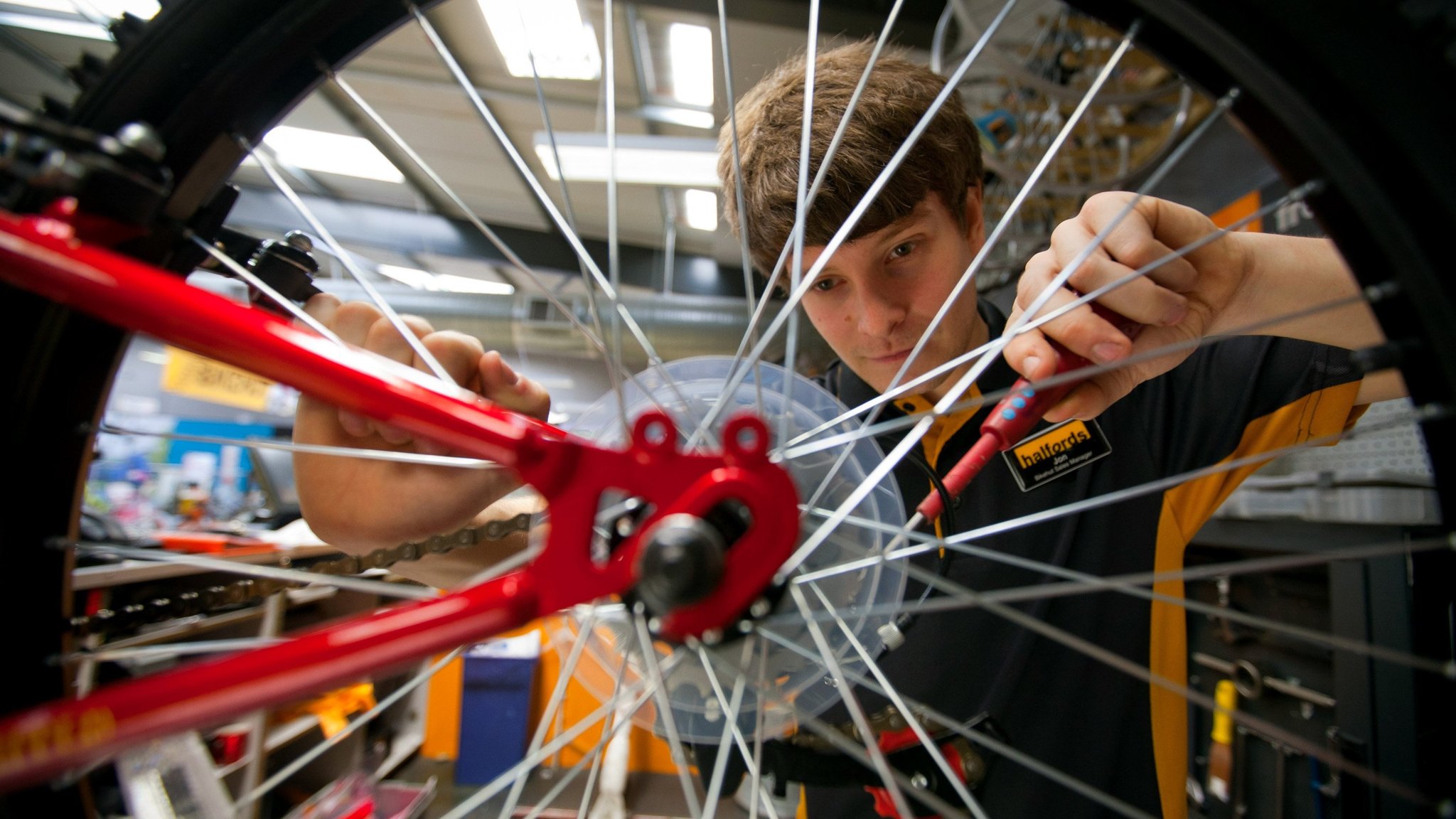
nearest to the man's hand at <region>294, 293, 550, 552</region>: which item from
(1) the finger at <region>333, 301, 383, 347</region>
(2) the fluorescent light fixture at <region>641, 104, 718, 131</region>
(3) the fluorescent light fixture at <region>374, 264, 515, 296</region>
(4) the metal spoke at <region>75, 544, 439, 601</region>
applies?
(1) the finger at <region>333, 301, 383, 347</region>

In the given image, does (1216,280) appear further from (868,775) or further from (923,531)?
(868,775)

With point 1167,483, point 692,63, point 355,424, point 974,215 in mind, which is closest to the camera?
point 1167,483

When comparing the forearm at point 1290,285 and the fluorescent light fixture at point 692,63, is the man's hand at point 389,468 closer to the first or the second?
the forearm at point 1290,285

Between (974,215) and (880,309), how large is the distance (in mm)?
227

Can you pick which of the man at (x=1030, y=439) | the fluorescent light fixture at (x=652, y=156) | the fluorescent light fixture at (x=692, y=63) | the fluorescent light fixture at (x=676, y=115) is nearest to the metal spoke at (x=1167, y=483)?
the man at (x=1030, y=439)

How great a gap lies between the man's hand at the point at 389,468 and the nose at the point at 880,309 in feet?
1.05

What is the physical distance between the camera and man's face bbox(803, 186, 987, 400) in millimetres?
625

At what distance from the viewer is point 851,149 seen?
2.00 ft

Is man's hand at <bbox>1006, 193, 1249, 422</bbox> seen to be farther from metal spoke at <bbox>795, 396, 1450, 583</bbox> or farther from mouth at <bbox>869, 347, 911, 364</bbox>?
mouth at <bbox>869, 347, 911, 364</bbox>

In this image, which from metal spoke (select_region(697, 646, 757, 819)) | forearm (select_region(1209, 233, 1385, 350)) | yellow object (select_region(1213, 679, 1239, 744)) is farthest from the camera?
yellow object (select_region(1213, 679, 1239, 744))

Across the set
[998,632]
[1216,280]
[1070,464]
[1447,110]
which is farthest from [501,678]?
[1447,110]

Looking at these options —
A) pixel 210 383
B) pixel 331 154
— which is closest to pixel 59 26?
pixel 331 154

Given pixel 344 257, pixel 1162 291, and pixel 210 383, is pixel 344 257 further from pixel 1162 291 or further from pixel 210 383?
pixel 210 383

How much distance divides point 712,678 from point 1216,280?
0.45 metres
